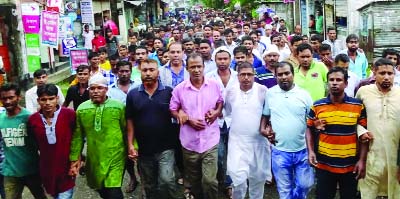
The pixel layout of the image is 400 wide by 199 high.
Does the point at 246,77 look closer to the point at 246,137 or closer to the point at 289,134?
the point at 246,137

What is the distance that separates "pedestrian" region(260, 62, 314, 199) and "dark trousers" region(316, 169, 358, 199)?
0.36 meters

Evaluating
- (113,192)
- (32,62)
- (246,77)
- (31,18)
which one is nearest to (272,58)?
(246,77)

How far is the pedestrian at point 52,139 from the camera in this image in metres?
4.81

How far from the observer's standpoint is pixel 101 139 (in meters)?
4.99

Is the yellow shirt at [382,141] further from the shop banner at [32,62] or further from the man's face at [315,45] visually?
the shop banner at [32,62]

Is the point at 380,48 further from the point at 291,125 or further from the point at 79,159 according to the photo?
the point at 79,159

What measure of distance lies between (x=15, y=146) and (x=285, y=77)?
2.87 m

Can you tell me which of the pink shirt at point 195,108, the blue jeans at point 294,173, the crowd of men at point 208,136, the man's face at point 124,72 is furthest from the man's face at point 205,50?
the blue jeans at point 294,173

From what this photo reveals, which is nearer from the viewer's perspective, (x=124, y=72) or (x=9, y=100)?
(x=9, y=100)

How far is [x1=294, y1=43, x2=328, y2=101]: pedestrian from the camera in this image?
20.2 feet

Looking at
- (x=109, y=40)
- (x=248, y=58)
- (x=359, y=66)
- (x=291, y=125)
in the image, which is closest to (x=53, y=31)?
(x=109, y=40)

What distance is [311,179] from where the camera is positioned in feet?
17.1

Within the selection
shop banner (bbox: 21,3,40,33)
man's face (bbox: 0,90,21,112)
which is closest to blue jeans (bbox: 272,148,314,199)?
man's face (bbox: 0,90,21,112)

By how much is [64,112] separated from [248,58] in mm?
3469
